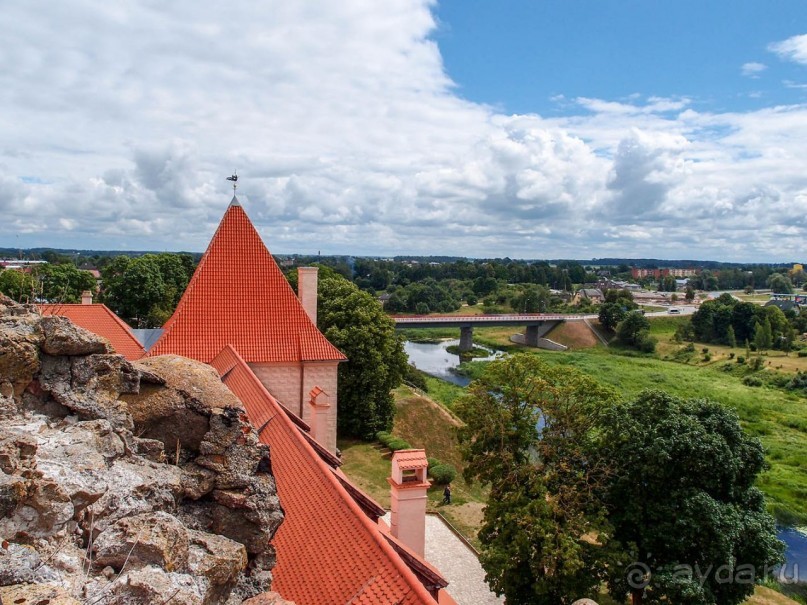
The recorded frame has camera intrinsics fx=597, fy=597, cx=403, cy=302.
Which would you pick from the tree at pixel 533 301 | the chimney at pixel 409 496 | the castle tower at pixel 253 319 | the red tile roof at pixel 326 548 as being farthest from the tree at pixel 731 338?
the red tile roof at pixel 326 548

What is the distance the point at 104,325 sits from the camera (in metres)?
25.1

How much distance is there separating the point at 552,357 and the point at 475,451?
166 feet

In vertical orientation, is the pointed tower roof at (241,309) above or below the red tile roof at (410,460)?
above

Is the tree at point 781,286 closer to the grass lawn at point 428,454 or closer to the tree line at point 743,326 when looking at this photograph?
the tree line at point 743,326

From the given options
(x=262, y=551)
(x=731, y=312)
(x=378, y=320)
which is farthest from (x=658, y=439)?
(x=731, y=312)

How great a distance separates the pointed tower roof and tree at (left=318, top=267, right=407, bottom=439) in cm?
926

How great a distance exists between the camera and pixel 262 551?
20.5 ft

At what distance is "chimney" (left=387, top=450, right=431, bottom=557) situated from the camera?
38.2ft

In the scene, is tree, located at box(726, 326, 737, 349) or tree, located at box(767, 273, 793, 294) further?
tree, located at box(767, 273, 793, 294)

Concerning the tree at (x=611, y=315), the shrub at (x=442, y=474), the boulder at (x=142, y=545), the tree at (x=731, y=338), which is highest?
the boulder at (x=142, y=545)

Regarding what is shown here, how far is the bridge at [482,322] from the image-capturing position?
66144mm

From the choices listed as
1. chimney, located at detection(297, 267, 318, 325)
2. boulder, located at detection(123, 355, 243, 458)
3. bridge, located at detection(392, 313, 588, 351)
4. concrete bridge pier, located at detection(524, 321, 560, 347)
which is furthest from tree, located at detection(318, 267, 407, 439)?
concrete bridge pier, located at detection(524, 321, 560, 347)

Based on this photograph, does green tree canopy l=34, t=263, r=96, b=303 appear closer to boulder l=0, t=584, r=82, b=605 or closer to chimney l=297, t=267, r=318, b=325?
chimney l=297, t=267, r=318, b=325

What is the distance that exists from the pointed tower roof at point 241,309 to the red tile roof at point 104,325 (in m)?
5.68
